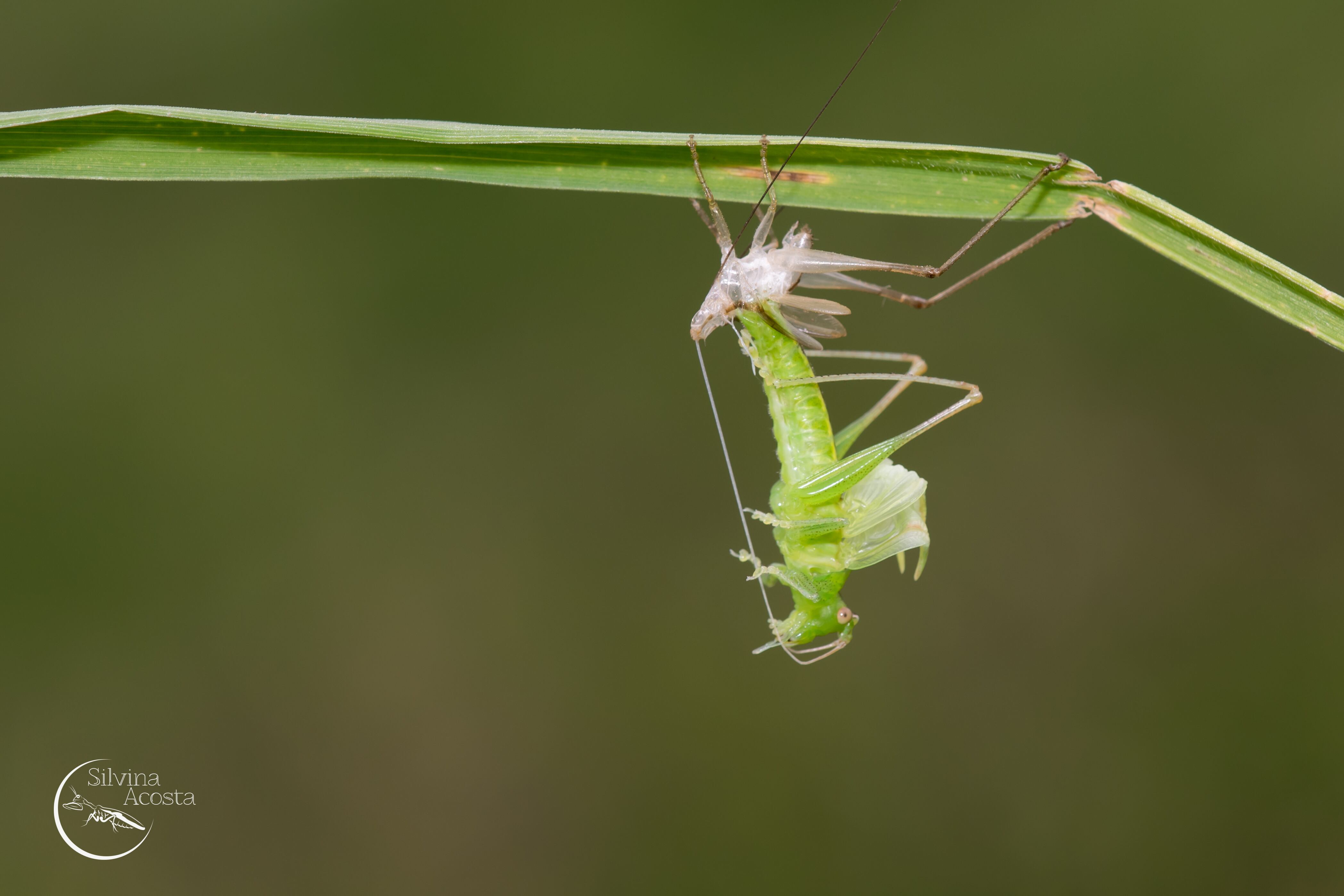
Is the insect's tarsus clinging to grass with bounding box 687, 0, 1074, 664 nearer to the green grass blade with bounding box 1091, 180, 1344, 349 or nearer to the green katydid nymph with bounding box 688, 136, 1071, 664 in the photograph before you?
the green katydid nymph with bounding box 688, 136, 1071, 664

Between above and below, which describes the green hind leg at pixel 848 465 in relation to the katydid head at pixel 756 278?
below

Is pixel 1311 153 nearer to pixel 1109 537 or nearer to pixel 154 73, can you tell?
pixel 1109 537

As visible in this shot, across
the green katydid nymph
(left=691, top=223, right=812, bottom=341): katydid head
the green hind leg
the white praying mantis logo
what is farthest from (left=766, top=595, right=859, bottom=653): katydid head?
the white praying mantis logo

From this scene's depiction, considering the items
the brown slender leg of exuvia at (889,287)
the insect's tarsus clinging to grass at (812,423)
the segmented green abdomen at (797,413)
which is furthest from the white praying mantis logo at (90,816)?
the brown slender leg of exuvia at (889,287)

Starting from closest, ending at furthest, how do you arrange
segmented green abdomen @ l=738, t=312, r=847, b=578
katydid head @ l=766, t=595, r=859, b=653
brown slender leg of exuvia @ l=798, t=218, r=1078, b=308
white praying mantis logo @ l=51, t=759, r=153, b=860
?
brown slender leg of exuvia @ l=798, t=218, r=1078, b=308
segmented green abdomen @ l=738, t=312, r=847, b=578
katydid head @ l=766, t=595, r=859, b=653
white praying mantis logo @ l=51, t=759, r=153, b=860

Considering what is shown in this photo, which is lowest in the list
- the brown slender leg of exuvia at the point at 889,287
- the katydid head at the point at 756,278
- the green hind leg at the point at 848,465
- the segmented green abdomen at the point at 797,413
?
the green hind leg at the point at 848,465

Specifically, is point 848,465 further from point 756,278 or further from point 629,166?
point 629,166
